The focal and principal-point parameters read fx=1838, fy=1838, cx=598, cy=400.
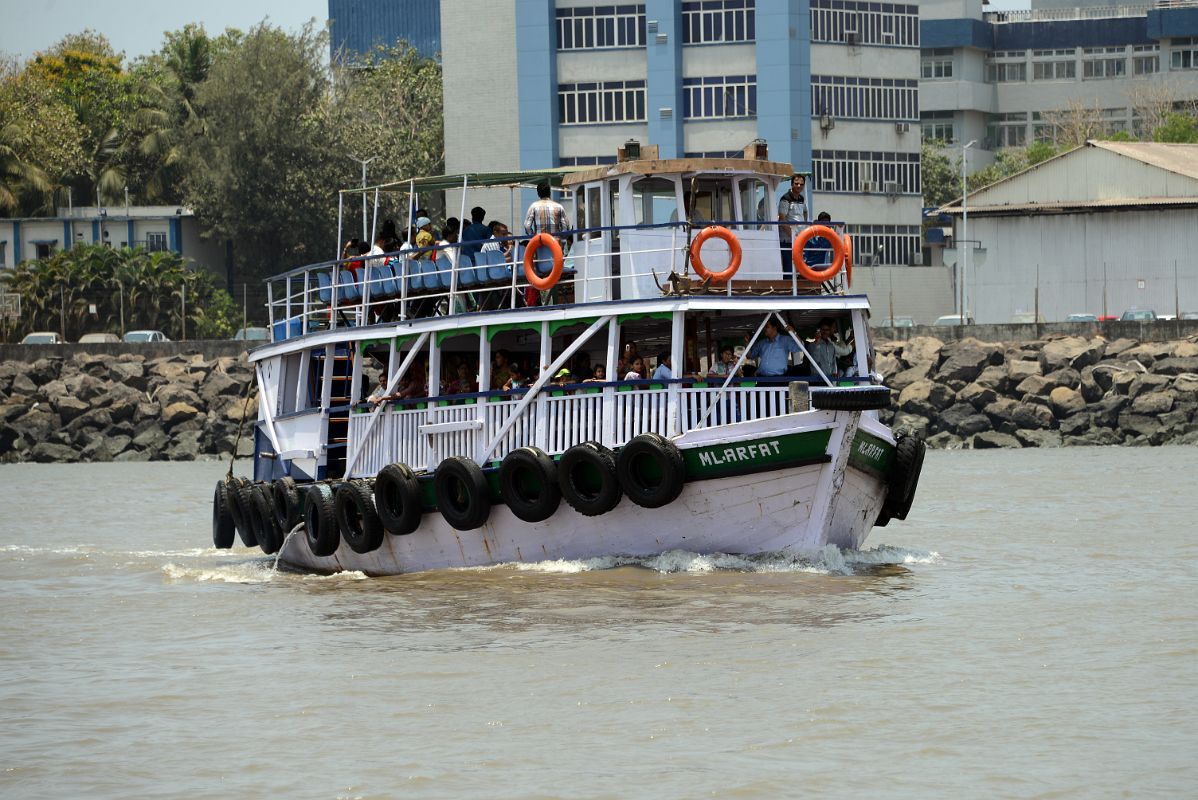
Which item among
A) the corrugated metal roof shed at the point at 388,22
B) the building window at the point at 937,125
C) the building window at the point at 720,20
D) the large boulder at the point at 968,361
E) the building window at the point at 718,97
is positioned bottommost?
the large boulder at the point at 968,361

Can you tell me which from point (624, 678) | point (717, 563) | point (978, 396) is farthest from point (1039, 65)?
point (624, 678)

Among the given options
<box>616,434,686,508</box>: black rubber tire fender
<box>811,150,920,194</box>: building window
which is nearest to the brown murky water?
<box>616,434,686,508</box>: black rubber tire fender

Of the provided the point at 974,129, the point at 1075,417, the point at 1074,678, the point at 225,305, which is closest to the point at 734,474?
the point at 1074,678

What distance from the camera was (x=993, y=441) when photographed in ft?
146

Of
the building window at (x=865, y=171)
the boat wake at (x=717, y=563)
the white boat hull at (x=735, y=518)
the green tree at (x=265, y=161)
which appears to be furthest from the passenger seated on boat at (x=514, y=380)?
the green tree at (x=265, y=161)

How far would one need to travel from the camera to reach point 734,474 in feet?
55.8

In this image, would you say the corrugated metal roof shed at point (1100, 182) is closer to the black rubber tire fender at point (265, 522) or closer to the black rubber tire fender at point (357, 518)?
the black rubber tire fender at point (265, 522)

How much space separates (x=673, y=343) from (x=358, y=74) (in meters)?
67.3

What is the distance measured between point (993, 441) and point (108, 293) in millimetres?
34310

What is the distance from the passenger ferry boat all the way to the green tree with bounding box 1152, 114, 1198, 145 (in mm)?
61672

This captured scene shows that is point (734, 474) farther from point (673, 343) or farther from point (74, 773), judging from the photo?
point (74, 773)

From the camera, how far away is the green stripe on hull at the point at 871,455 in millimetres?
17484

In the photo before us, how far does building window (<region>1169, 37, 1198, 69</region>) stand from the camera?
9762 cm

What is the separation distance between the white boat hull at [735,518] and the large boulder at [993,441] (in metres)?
26.2
